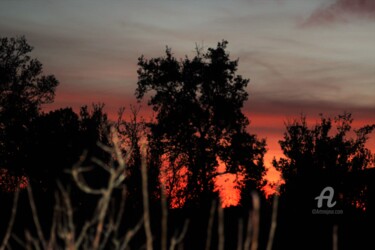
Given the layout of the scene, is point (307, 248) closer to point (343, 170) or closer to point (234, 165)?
point (234, 165)

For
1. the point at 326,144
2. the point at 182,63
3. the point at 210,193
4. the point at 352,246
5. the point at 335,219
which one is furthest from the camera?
the point at 326,144

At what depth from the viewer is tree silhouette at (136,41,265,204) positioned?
1540 inches

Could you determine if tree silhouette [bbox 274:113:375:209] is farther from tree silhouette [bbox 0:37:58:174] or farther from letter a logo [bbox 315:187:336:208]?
tree silhouette [bbox 0:37:58:174]

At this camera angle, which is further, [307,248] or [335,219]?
[335,219]

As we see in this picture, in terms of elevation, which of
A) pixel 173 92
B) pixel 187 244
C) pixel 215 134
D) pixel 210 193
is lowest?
pixel 187 244

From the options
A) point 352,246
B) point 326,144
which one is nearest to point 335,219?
point 352,246

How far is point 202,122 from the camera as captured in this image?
129 ft

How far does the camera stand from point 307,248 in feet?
86.2

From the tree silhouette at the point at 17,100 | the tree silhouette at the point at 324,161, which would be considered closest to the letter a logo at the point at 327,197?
the tree silhouette at the point at 324,161

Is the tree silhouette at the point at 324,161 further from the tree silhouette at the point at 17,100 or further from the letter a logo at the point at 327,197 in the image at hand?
the tree silhouette at the point at 17,100

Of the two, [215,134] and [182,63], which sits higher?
[182,63]

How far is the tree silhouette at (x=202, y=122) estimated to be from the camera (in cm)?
3912

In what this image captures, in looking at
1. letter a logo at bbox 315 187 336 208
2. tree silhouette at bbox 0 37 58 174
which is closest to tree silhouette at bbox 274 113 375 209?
letter a logo at bbox 315 187 336 208

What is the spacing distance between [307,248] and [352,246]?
2.12 meters
